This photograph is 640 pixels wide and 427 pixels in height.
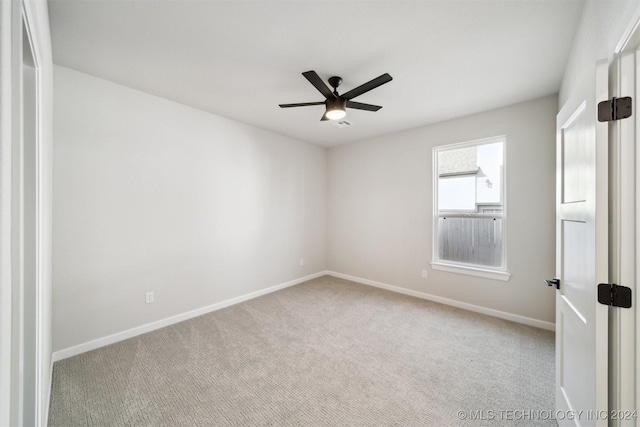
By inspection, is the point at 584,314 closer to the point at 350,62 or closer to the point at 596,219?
the point at 596,219

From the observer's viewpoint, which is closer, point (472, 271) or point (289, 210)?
point (472, 271)

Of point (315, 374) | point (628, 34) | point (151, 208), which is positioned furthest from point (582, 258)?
point (151, 208)

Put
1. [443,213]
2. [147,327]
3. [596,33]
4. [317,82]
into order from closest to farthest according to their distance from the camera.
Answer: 1. [596,33]
2. [317,82]
3. [147,327]
4. [443,213]

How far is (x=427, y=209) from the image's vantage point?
3.88m

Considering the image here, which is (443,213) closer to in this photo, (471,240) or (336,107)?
(471,240)

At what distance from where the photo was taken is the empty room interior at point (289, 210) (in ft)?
3.70

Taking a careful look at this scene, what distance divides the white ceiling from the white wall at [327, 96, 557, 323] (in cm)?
48

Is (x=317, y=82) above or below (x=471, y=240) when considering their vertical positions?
above

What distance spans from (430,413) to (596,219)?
157 cm

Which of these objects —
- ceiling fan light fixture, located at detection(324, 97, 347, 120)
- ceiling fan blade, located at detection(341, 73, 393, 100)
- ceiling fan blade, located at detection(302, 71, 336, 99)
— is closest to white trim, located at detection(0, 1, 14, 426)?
ceiling fan blade, located at detection(302, 71, 336, 99)

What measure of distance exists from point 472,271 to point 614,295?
2.60 meters

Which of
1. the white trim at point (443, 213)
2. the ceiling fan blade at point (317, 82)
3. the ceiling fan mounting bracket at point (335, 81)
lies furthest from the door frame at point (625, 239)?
the white trim at point (443, 213)

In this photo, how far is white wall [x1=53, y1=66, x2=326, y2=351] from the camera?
2385 millimetres

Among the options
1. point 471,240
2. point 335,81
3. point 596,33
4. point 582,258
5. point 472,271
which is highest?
point 335,81
